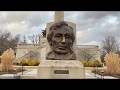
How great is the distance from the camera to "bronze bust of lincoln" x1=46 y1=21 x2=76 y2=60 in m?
9.70

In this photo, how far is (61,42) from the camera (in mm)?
9648

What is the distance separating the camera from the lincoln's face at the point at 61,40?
968 centimetres

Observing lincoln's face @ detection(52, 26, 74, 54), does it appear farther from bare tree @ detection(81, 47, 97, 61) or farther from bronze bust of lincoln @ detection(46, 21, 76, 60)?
bare tree @ detection(81, 47, 97, 61)

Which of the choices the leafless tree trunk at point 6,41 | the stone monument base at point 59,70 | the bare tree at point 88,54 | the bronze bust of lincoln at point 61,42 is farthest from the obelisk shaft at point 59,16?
the leafless tree trunk at point 6,41

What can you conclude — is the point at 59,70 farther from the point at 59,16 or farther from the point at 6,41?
the point at 6,41

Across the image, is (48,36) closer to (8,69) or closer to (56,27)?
(56,27)

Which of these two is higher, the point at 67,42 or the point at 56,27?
the point at 56,27

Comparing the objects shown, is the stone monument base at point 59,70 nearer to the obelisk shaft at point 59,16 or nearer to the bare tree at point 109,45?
the obelisk shaft at point 59,16

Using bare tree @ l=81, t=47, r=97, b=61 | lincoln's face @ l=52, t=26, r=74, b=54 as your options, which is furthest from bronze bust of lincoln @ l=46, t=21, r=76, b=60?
bare tree @ l=81, t=47, r=97, b=61

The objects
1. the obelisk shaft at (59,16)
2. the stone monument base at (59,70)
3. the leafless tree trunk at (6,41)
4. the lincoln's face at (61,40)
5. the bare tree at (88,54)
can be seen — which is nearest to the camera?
the stone monument base at (59,70)
